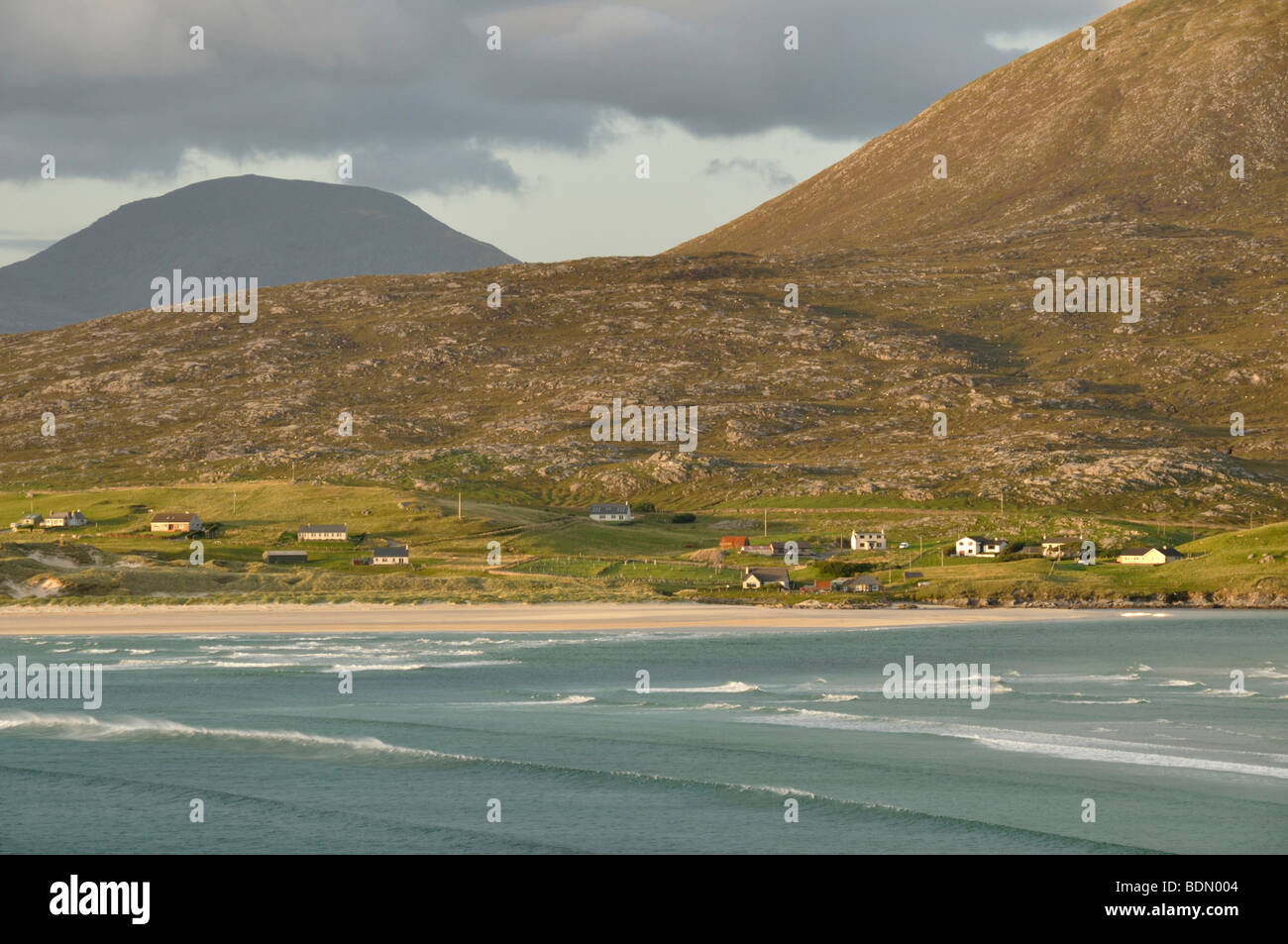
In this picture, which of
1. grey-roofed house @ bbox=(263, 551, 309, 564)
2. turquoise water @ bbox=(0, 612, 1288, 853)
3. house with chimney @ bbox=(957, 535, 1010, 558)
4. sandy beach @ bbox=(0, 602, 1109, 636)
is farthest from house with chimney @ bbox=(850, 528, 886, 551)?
turquoise water @ bbox=(0, 612, 1288, 853)

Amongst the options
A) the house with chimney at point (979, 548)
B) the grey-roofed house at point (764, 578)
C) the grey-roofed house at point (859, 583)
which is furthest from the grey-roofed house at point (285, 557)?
the house with chimney at point (979, 548)

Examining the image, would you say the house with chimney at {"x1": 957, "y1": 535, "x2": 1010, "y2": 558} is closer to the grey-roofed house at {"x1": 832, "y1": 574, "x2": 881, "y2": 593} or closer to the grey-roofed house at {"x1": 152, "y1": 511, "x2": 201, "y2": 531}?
the grey-roofed house at {"x1": 832, "y1": 574, "x2": 881, "y2": 593}

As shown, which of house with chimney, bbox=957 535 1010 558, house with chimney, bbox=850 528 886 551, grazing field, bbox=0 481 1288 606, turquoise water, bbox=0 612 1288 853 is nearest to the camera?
turquoise water, bbox=0 612 1288 853

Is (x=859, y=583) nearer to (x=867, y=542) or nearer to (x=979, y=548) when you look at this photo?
(x=979, y=548)
